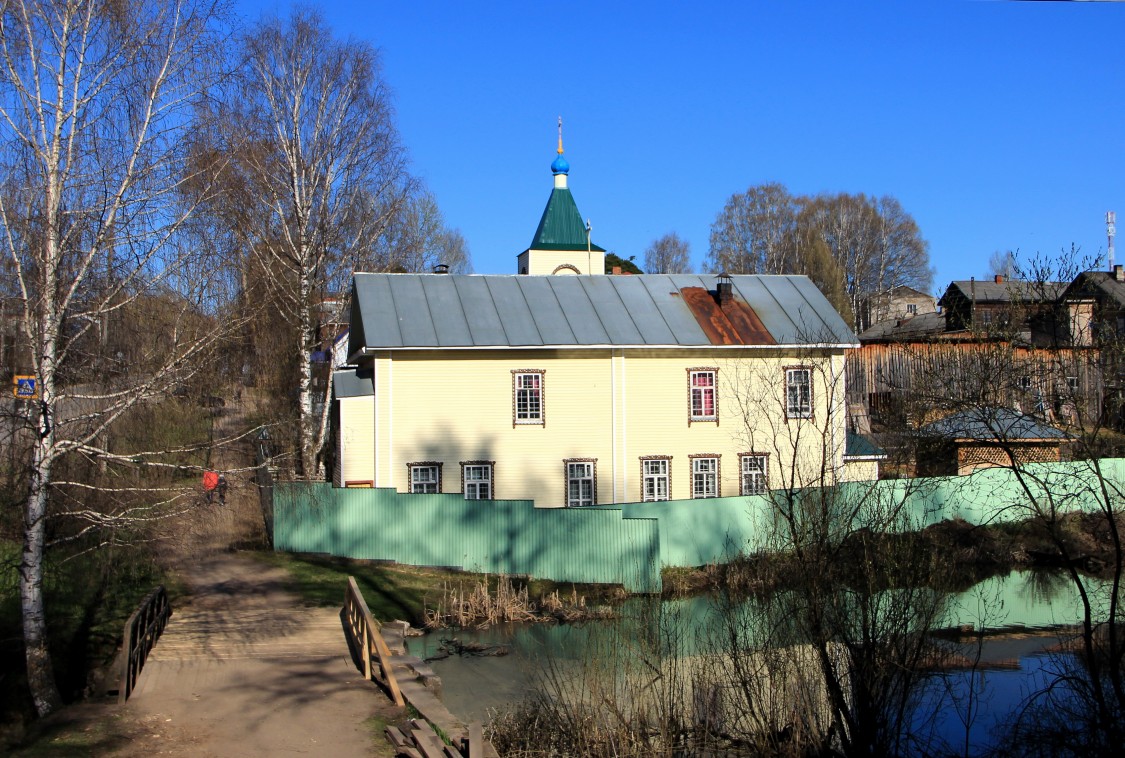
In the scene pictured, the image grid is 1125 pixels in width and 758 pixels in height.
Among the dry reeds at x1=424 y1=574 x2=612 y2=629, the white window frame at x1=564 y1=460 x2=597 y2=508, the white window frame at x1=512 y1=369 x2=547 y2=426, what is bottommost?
the dry reeds at x1=424 y1=574 x2=612 y2=629

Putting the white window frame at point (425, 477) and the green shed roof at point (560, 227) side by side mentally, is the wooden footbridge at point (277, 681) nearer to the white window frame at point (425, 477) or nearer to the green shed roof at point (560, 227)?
the white window frame at point (425, 477)

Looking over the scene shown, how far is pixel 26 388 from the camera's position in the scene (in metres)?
11.3

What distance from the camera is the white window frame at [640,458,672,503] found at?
2738 cm

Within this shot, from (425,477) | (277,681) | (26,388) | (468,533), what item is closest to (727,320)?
(425,477)

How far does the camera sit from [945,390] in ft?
42.3

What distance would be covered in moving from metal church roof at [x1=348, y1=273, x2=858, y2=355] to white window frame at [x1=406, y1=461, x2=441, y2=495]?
3.01 m

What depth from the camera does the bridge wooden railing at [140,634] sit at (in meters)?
11.8

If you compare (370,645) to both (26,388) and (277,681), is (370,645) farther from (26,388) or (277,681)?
(26,388)

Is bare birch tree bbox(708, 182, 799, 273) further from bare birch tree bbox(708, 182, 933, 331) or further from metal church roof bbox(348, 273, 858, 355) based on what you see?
metal church roof bbox(348, 273, 858, 355)


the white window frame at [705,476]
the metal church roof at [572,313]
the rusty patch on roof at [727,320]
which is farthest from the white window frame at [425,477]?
the rusty patch on roof at [727,320]

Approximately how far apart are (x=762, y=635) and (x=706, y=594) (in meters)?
9.10

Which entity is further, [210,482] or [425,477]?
[425,477]

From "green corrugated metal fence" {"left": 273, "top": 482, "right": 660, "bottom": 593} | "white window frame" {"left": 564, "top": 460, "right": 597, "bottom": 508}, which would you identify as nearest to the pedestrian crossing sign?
"green corrugated metal fence" {"left": 273, "top": 482, "right": 660, "bottom": 593}

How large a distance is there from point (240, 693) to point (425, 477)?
13858 millimetres
